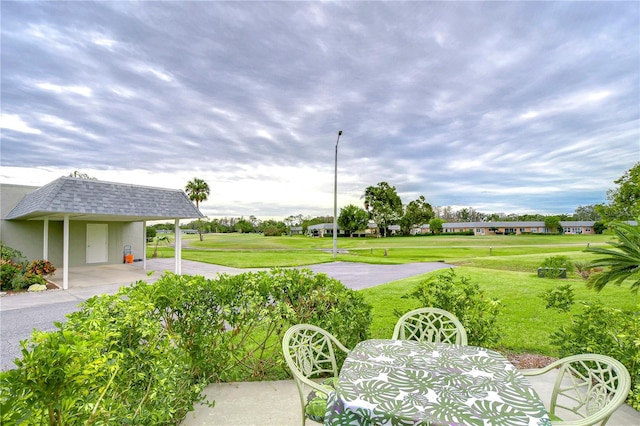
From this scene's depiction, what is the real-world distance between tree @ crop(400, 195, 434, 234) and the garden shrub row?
55306 mm

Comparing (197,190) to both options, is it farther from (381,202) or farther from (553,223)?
(553,223)

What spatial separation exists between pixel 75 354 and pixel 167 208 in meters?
12.3

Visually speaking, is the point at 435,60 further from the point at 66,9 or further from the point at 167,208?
the point at 167,208

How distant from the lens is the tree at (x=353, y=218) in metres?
51.2

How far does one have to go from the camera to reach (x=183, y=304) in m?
2.81

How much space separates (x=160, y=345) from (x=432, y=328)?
2405 mm

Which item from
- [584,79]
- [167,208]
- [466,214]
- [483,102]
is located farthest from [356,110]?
[466,214]

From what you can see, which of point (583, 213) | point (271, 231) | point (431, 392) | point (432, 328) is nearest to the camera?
point (431, 392)

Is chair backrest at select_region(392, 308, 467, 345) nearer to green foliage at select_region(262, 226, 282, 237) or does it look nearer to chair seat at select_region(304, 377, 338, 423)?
chair seat at select_region(304, 377, 338, 423)

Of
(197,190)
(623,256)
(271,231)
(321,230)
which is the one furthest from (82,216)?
(321,230)

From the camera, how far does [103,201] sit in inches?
419

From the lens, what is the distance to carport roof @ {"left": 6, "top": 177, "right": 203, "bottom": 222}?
9.61 meters

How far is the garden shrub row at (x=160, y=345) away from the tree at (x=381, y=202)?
4997 centimetres

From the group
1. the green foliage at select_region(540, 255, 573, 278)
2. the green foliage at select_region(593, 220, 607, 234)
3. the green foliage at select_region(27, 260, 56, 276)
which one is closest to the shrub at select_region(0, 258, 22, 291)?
the green foliage at select_region(27, 260, 56, 276)
